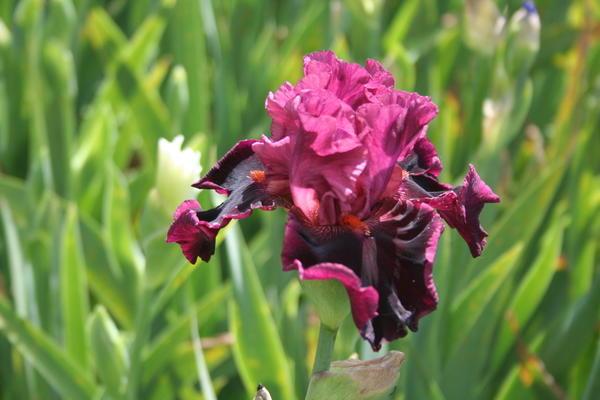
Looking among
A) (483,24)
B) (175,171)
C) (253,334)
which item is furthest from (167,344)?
(483,24)

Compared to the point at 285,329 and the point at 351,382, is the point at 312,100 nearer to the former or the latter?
the point at 351,382

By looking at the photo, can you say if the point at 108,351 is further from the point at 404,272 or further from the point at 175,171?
the point at 404,272

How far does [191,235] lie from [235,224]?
48 cm

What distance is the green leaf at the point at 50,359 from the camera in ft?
3.65

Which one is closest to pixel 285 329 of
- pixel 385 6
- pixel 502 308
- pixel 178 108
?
pixel 502 308

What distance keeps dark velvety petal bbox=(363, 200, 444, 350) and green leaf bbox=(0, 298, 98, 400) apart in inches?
25.5

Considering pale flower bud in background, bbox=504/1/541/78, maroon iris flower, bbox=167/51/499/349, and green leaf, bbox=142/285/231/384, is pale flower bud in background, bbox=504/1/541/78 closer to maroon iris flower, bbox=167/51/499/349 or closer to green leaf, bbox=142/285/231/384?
green leaf, bbox=142/285/231/384

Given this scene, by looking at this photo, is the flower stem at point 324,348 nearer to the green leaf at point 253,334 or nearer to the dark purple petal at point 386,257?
the dark purple petal at point 386,257

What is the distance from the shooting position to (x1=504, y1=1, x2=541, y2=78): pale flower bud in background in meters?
1.29

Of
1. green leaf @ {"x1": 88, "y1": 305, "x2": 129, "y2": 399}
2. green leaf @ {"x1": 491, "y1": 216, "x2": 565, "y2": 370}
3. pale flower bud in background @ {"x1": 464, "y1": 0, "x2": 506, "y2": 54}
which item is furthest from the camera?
pale flower bud in background @ {"x1": 464, "y1": 0, "x2": 506, "y2": 54}

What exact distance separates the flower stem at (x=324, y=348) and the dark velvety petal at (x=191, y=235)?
0.09 meters

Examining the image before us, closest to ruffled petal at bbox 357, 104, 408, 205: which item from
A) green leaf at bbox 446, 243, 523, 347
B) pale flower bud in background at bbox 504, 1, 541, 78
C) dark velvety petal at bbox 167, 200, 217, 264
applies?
dark velvety petal at bbox 167, 200, 217, 264

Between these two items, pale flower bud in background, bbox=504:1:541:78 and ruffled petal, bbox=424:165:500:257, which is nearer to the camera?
ruffled petal, bbox=424:165:500:257

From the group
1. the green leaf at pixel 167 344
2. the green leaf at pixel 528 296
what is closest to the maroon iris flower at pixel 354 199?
the green leaf at pixel 167 344
